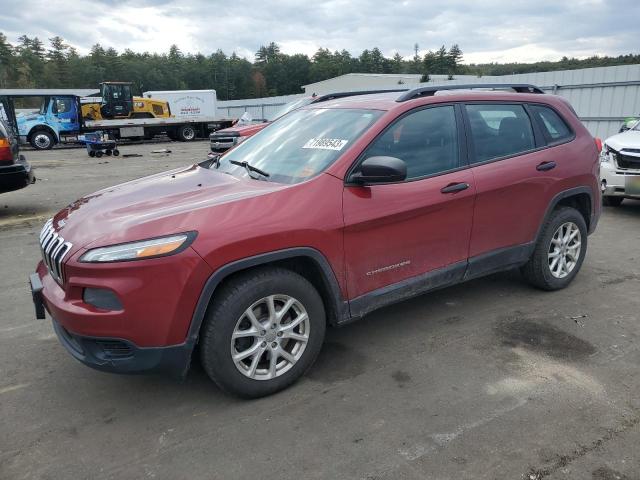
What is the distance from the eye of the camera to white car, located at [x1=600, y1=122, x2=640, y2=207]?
734 cm

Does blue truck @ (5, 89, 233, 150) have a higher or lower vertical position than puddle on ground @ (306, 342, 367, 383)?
higher

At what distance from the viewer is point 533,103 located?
4.35 m

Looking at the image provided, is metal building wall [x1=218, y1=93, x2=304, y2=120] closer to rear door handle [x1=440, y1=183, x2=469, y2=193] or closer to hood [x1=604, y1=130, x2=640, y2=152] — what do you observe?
hood [x1=604, y1=130, x2=640, y2=152]

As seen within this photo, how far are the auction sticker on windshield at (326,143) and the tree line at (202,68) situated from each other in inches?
3596

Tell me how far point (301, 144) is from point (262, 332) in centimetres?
142

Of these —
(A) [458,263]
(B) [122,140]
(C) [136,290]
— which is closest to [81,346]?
(C) [136,290]

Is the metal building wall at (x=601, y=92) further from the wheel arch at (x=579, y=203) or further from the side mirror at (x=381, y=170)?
the side mirror at (x=381, y=170)

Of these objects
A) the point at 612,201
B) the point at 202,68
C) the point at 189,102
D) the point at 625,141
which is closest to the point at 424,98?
the point at 625,141

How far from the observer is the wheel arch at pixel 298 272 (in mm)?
2666

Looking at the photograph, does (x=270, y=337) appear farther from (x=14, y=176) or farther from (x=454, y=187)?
(x=14, y=176)

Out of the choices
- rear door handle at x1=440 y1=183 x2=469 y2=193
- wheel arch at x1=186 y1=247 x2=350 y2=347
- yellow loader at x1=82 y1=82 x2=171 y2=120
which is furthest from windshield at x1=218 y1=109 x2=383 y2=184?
yellow loader at x1=82 y1=82 x2=171 y2=120

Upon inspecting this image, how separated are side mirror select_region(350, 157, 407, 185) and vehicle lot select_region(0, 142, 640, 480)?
4.11 ft

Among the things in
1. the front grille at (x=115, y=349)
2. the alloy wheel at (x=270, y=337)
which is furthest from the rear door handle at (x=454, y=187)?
the front grille at (x=115, y=349)

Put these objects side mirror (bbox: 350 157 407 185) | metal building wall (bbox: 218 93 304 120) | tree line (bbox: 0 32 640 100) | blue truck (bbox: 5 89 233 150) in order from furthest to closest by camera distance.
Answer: tree line (bbox: 0 32 640 100)
metal building wall (bbox: 218 93 304 120)
blue truck (bbox: 5 89 233 150)
side mirror (bbox: 350 157 407 185)
